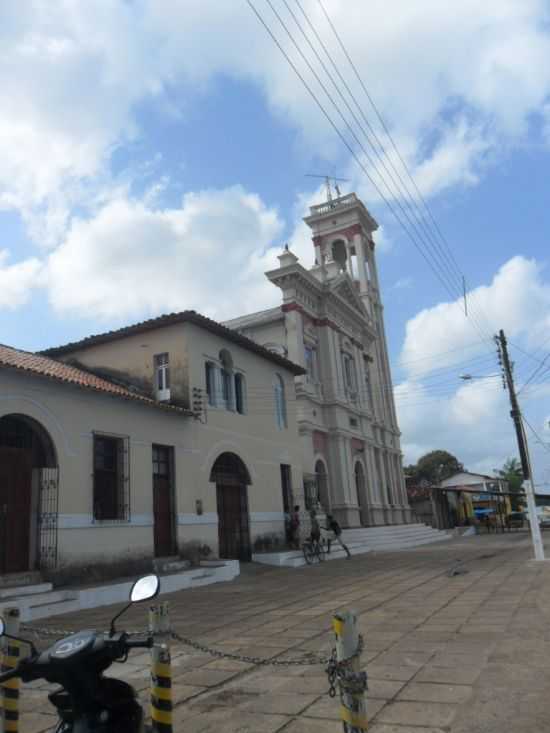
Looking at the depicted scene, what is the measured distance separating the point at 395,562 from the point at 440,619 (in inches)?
395

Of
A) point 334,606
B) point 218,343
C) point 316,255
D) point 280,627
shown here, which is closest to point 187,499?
point 218,343

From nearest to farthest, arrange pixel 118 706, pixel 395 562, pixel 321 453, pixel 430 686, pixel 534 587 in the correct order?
pixel 118 706 < pixel 430 686 < pixel 534 587 < pixel 395 562 < pixel 321 453

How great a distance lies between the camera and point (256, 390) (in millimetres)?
19375

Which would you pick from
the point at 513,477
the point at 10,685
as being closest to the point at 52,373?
the point at 10,685

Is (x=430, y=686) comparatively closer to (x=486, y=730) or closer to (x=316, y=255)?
(x=486, y=730)

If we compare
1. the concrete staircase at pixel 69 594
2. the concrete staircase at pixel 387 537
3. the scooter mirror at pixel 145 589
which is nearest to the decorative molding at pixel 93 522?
the concrete staircase at pixel 69 594

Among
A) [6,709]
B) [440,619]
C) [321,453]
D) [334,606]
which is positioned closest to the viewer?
[6,709]

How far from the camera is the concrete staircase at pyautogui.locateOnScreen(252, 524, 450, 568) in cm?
1744

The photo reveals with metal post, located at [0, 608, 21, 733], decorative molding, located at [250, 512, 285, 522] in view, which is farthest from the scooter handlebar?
decorative molding, located at [250, 512, 285, 522]

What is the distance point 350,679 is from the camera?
2.90m

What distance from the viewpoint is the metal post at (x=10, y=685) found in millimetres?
3723

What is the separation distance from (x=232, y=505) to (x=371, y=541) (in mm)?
8879

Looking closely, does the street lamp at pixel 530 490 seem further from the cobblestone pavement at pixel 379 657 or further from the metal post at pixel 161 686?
the metal post at pixel 161 686

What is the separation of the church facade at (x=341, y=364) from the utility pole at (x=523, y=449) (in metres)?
7.70
